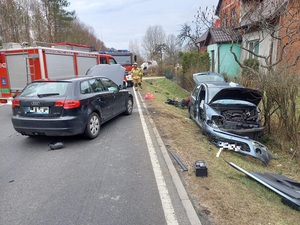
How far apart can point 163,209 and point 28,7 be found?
34.9 m

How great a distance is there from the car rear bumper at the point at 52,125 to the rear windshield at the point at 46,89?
58 cm

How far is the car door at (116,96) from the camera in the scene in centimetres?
744

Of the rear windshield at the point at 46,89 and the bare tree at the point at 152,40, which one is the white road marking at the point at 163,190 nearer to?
the rear windshield at the point at 46,89

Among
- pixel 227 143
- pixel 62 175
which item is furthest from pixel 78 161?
pixel 227 143

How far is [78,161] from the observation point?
4.77 metres

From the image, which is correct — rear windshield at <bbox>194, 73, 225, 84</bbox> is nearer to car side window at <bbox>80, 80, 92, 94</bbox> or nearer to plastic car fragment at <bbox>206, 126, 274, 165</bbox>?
plastic car fragment at <bbox>206, 126, 274, 165</bbox>

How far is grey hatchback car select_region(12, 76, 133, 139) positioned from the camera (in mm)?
5449

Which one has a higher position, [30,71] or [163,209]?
[30,71]

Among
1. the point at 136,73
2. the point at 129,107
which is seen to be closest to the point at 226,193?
the point at 129,107

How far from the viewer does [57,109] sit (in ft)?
17.9

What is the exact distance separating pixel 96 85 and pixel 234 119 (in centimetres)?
376

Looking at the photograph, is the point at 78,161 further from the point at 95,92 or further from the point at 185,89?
the point at 185,89

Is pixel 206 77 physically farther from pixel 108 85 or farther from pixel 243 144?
pixel 243 144

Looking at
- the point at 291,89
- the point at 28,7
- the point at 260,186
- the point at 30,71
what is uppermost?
the point at 28,7
